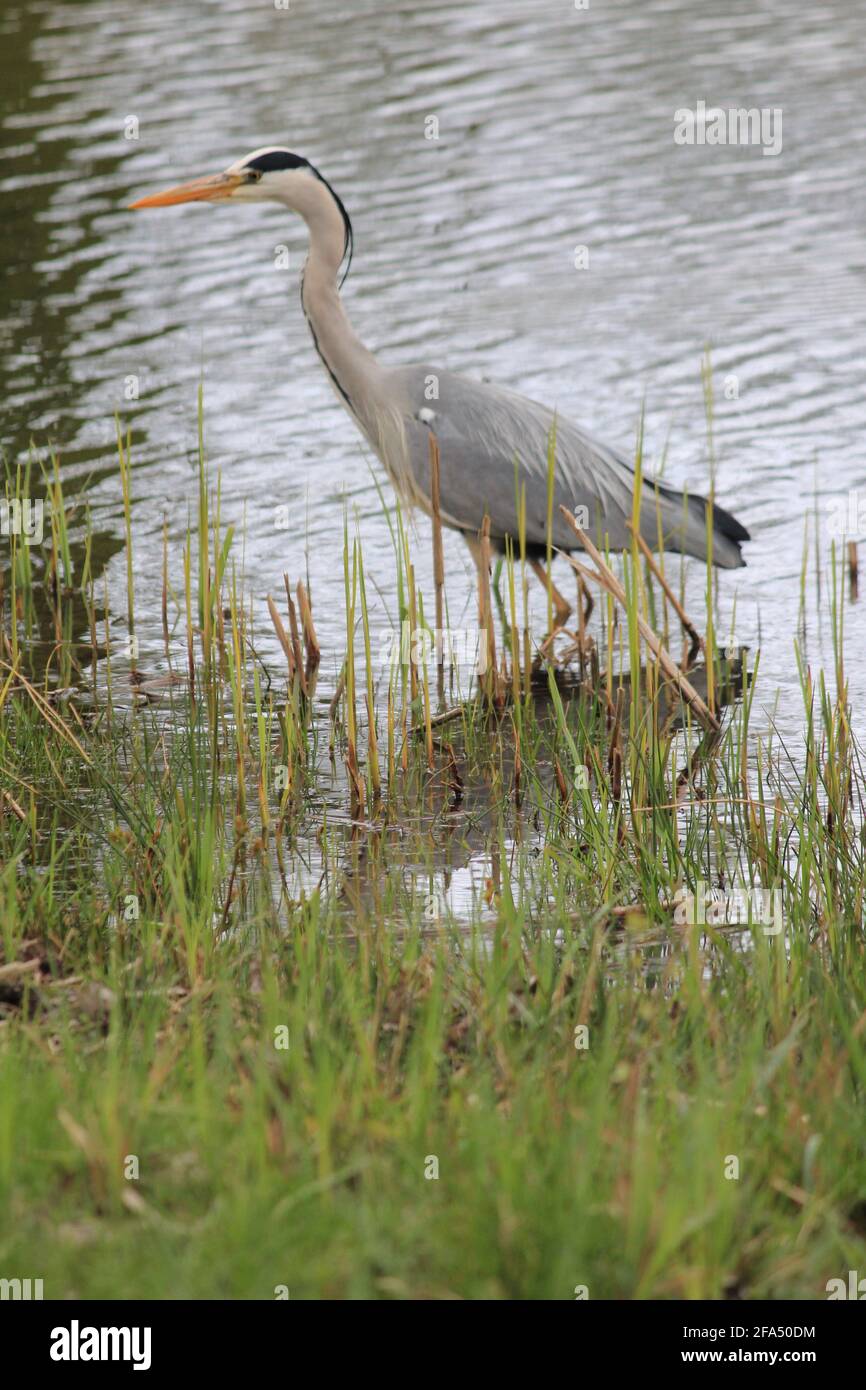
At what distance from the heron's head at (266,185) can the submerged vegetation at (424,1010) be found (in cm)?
154

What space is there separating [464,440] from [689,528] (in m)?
0.97

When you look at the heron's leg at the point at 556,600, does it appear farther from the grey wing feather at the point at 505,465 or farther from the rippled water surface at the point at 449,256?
the rippled water surface at the point at 449,256

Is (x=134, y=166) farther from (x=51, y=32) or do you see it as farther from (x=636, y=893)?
(x=636, y=893)

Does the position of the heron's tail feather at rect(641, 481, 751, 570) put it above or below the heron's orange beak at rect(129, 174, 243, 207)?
below

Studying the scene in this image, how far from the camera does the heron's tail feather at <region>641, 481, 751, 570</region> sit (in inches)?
266

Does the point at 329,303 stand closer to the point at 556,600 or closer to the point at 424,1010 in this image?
the point at 556,600

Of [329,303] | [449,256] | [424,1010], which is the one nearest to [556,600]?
[329,303]

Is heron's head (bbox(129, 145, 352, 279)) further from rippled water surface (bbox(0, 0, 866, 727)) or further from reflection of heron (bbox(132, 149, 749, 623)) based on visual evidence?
rippled water surface (bbox(0, 0, 866, 727))

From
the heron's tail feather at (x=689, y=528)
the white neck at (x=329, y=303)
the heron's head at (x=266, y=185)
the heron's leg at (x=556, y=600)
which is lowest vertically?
the heron's leg at (x=556, y=600)

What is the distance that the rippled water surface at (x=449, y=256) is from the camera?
801 centimetres

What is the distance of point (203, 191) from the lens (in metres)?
6.66

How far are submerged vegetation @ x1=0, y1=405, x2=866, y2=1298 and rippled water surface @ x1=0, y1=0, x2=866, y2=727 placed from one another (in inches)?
50.4

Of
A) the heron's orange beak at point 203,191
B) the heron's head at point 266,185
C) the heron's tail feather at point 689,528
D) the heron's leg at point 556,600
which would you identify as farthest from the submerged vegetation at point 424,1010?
the heron's head at point 266,185

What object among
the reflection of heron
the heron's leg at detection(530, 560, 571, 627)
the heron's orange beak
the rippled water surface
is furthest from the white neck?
the heron's leg at detection(530, 560, 571, 627)
